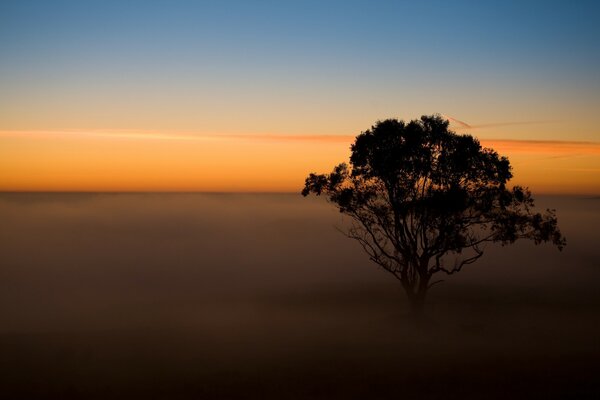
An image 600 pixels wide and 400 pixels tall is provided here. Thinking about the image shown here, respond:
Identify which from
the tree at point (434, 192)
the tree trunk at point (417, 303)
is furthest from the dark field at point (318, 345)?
the tree at point (434, 192)

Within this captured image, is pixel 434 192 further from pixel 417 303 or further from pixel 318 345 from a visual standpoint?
pixel 318 345

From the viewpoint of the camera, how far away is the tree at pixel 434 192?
136 ft

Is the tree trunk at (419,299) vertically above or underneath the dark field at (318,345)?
above

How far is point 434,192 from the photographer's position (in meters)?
41.9

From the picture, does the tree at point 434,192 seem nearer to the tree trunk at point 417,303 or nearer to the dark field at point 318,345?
the tree trunk at point 417,303

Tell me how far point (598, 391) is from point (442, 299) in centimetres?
2684

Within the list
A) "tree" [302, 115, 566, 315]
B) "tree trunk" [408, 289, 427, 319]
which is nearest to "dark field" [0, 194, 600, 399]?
"tree trunk" [408, 289, 427, 319]

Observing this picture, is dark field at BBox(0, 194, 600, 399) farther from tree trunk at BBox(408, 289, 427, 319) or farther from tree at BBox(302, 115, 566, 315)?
tree at BBox(302, 115, 566, 315)

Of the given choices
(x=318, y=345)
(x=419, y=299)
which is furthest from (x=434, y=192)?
(x=318, y=345)

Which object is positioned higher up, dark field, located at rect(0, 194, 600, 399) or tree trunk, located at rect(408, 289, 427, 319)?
tree trunk, located at rect(408, 289, 427, 319)

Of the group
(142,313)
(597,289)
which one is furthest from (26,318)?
(597,289)

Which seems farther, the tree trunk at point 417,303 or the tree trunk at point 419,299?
the tree trunk at point 417,303

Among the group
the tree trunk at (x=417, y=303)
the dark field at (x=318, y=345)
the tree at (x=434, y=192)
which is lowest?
the dark field at (x=318, y=345)

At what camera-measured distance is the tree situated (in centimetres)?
4134
